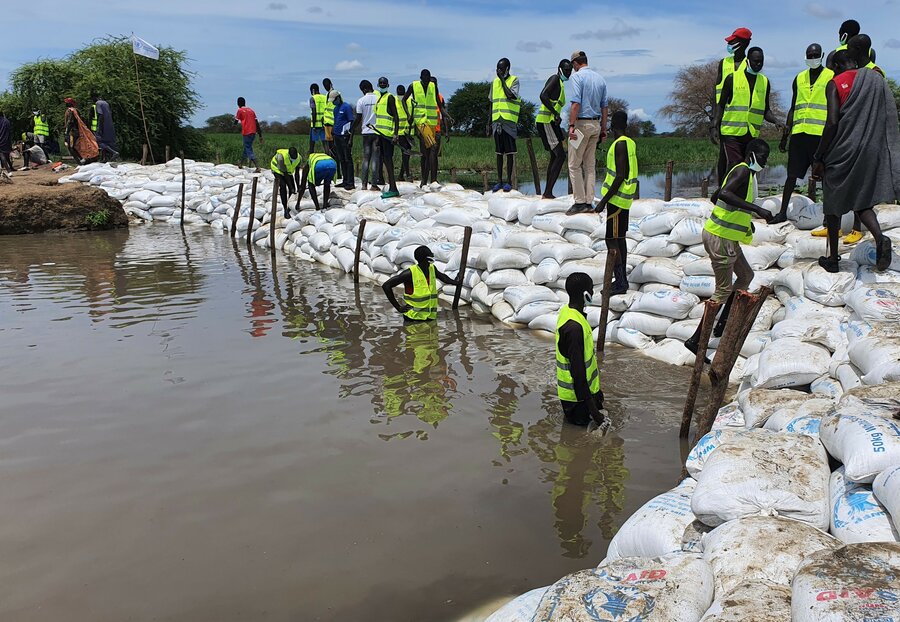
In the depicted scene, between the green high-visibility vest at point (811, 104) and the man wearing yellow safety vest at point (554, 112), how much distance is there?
263 cm

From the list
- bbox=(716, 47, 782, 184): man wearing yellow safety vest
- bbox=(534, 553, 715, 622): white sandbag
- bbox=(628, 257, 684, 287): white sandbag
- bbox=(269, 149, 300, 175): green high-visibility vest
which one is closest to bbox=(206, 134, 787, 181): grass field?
bbox=(269, 149, 300, 175): green high-visibility vest

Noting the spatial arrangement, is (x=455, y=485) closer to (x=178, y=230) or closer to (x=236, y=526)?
(x=236, y=526)

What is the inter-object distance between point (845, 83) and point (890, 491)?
3.38 metres

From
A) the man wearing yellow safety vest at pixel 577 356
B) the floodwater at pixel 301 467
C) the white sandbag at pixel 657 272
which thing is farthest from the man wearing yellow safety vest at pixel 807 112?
the man wearing yellow safety vest at pixel 577 356

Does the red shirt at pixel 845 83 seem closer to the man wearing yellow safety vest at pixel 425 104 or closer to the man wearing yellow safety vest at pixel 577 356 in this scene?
the man wearing yellow safety vest at pixel 577 356

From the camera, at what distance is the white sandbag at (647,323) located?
20.3 ft

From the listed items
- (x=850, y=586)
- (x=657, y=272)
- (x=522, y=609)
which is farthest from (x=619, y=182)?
(x=850, y=586)

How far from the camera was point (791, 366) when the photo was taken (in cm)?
425

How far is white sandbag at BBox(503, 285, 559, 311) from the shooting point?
7.08 m

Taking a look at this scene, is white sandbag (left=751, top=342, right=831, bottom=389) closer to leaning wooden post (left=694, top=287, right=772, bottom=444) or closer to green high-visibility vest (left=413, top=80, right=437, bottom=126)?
leaning wooden post (left=694, top=287, right=772, bottom=444)

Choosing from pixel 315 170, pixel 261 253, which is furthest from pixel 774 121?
pixel 261 253

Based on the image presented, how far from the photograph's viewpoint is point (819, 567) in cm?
192

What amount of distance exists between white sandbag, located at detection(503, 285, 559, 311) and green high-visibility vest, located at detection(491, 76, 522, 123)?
256 cm

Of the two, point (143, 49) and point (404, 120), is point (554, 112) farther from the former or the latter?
point (143, 49)
